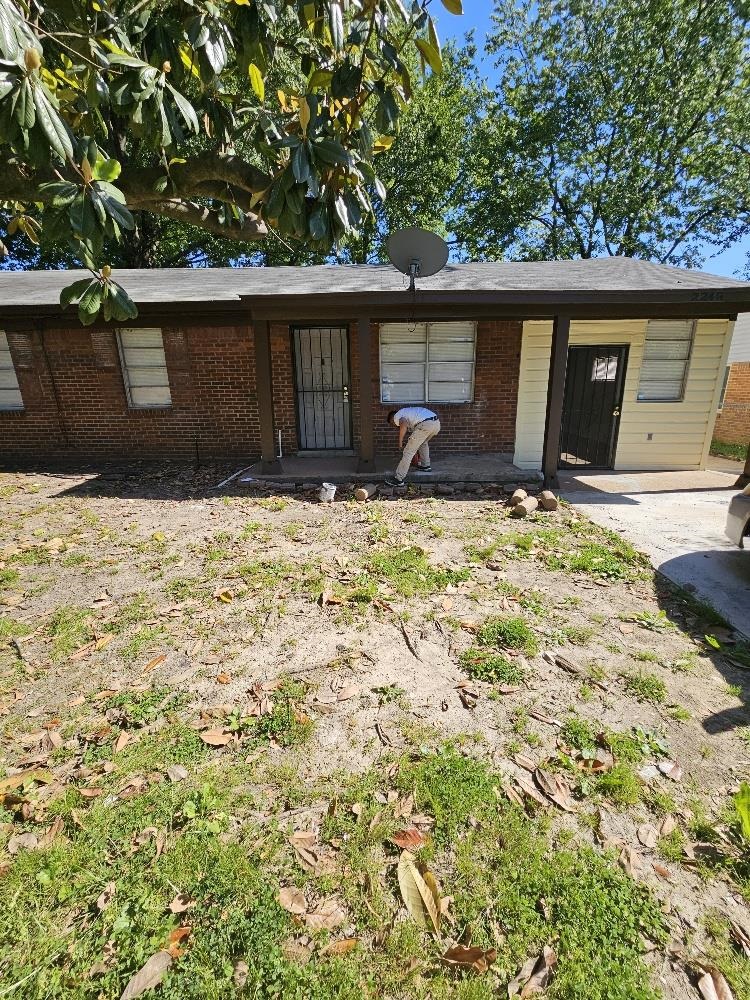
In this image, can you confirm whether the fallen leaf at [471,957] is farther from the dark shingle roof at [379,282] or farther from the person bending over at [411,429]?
the dark shingle roof at [379,282]

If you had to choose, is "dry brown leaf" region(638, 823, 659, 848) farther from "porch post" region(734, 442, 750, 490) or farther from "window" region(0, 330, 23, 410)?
"window" region(0, 330, 23, 410)

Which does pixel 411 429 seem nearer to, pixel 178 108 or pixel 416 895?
pixel 178 108

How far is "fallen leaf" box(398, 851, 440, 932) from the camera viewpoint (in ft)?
5.73

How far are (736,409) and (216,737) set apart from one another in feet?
58.4

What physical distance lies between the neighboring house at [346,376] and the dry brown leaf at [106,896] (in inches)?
247

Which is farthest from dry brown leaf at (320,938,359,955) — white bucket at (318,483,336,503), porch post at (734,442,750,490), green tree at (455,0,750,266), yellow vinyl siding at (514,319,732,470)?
green tree at (455,0,750,266)

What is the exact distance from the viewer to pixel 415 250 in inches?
267

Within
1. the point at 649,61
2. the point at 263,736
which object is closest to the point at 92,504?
the point at 263,736

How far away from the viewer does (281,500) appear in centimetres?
680

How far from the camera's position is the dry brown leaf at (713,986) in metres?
1.51

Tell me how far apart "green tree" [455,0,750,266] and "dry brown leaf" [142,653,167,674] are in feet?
73.9

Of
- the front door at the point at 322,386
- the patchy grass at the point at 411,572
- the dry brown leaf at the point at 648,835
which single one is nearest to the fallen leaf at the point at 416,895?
the dry brown leaf at the point at 648,835

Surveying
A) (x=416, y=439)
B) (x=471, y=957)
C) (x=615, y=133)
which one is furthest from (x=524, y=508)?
(x=615, y=133)

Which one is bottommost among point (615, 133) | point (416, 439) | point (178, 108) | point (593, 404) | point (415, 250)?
point (416, 439)
